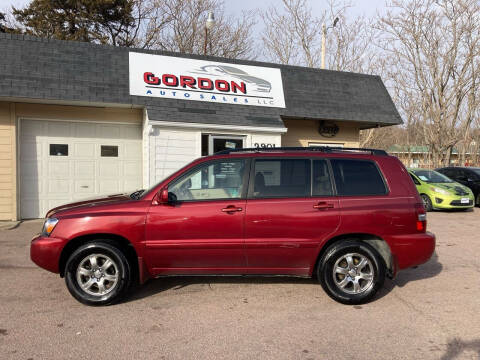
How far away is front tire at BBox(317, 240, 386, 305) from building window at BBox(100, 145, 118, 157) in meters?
7.66

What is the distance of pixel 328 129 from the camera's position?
483 inches

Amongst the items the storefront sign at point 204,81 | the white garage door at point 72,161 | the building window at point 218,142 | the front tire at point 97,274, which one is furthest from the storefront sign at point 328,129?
the front tire at point 97,274

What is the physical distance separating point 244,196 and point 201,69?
7.05 m

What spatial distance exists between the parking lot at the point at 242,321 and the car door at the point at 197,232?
1.48ft

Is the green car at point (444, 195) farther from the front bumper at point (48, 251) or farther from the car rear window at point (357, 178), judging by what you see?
the front bumper at point (48, 251)

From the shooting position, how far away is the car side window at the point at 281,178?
169 inches

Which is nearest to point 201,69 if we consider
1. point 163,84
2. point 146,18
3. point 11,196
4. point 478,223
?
point 163,84

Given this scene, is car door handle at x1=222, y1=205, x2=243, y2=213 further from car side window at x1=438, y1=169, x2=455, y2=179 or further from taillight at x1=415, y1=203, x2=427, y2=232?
car side window at x1=438, y1=169, x2=455, y2=179

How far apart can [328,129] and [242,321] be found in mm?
9545

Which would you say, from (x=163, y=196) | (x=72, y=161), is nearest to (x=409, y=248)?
(x=163, y=196)

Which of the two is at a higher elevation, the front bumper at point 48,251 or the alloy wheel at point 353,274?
the front bumper at point 48,251

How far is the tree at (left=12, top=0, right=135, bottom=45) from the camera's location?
66.7ft

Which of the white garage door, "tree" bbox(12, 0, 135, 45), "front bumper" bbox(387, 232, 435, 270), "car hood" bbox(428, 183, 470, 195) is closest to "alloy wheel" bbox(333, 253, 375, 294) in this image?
"front bumper" bbox(387, 232, 435, 270)

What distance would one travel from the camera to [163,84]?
9.80 metres
